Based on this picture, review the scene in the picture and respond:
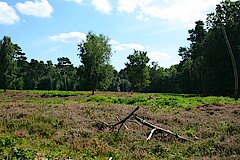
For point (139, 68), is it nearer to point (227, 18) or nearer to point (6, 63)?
point (6, 63)

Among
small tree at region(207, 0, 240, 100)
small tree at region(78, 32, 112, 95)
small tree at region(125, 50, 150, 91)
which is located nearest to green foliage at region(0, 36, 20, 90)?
small tree at region(78, 32, 112, 95)

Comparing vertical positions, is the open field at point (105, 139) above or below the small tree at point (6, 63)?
below

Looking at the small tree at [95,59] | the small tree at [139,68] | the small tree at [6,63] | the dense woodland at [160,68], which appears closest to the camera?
the dense woodland at [160,68]

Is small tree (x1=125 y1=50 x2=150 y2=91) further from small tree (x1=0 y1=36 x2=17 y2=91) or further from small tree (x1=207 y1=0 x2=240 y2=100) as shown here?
small tree (x1=207 y1=0 x2=240 y2=100)

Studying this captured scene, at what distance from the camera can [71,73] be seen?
400 feet

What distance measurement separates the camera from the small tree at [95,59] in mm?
52281

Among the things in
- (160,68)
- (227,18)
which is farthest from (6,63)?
(160,68)

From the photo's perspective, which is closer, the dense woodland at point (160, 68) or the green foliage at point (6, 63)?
the dense woodland at point (160, 68)

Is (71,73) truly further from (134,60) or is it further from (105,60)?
(105,60)

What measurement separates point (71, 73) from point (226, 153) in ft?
378

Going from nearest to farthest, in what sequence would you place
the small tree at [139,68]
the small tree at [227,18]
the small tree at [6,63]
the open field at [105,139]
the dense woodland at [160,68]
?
the open field at [105,139] → the small tree at [227,18] → the dense woodland at [160,68] → the small tree at [6,63] → the small tree at [139,68]

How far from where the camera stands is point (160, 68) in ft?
376

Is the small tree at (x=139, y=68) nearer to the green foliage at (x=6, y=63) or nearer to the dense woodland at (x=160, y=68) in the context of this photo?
the dense woodland at (x=160, y=68)

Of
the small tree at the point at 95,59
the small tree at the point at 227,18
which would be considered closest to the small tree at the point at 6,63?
the small tree at the point at 95,59
